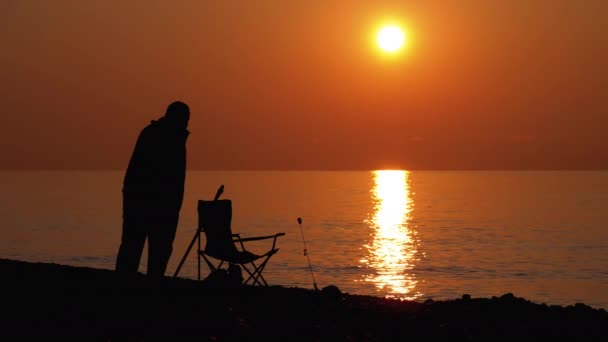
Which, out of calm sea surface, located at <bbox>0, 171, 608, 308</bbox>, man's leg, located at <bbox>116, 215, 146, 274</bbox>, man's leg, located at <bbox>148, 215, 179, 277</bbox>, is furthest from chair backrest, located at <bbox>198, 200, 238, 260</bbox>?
calm sea surface, located at <bbox>0, 171, 608, 308</bbox>

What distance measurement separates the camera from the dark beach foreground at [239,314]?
6766 millimetres

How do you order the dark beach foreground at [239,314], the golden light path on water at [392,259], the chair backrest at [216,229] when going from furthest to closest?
the golden light path on water at [392,259] → the chair backrest at [216,229] → the dark beach foreground at [239,314]

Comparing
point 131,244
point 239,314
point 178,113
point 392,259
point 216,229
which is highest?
point 392,259

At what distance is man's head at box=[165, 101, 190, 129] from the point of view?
885 cm

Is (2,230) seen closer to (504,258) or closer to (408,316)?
(504,258)

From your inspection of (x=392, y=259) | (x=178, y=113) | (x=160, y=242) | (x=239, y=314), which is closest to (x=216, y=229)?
(x=160, y=242)

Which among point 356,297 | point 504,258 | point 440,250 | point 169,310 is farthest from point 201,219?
point 440,250

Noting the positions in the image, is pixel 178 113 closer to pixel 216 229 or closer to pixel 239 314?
pixel 216 229

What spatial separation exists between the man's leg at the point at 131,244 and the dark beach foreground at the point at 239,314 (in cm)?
15

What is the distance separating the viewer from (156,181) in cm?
900

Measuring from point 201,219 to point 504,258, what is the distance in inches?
1094

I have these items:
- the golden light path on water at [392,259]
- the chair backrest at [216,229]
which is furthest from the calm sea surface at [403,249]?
the chair backrest at [216,229]

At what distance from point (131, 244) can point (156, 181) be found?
0.71 metres

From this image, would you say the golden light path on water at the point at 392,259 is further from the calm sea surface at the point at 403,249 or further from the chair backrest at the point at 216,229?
the chair backrest at the point at 216,229
